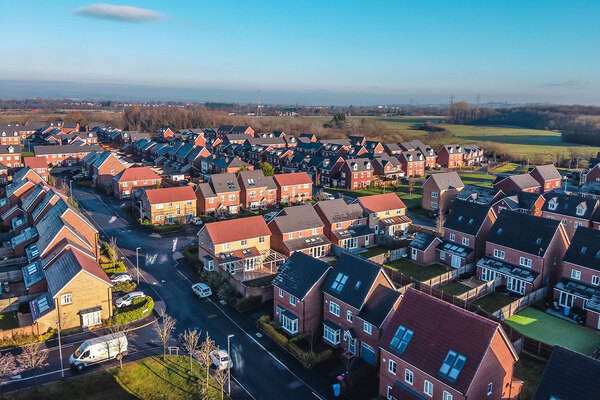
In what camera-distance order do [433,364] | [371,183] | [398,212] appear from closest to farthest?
[433,364] → [398,212] → [371,183]

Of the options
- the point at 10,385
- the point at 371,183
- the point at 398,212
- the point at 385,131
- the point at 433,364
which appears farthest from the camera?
the point at 385,131

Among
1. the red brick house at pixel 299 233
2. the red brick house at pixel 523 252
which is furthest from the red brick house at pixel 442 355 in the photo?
A: the red brick house at pixel 299 233

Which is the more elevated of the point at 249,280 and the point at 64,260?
the point at 64,260

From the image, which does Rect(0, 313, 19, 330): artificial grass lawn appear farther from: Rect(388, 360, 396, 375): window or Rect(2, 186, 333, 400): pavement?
Rect(388, 360, 396, 375): window

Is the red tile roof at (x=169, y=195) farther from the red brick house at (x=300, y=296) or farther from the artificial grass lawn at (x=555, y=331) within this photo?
the artificial grass lawn at (x=555, y=331)

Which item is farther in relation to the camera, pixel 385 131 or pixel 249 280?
pixel 385 131

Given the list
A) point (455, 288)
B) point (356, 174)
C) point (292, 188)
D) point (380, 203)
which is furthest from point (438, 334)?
Answer: point (356, 174)

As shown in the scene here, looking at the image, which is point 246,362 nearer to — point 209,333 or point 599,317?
point 209,333

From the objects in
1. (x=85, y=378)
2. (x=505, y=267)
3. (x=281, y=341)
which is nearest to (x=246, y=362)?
(x=281, y=341)
